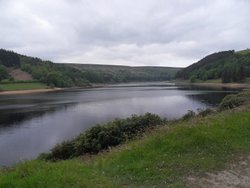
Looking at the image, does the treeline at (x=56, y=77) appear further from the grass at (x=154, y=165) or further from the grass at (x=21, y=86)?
the grass at (x=154, y=165)

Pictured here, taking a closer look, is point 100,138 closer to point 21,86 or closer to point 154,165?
point 154,165

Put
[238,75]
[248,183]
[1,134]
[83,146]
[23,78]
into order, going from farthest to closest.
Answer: [23,78]
[238,75]
[1,134]
[83,146]
[248,183]

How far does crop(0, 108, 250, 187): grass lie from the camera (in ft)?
23.6

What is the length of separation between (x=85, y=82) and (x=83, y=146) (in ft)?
541

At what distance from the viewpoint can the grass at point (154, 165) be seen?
721 cm

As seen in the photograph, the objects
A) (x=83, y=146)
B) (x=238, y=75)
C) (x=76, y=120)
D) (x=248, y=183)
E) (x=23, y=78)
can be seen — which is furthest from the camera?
(x=23, y=78)

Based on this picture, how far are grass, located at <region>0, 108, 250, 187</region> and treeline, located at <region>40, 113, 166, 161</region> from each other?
4627mm

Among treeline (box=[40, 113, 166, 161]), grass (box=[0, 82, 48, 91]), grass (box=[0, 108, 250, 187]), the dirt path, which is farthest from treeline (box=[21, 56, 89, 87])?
the dirt path

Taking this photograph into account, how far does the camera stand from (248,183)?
6988 mm

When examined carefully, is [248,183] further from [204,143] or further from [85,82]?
[85,82]

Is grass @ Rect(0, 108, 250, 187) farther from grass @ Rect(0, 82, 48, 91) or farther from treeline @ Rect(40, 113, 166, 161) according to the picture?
grass @ Rect(0, 82, 48, 91)

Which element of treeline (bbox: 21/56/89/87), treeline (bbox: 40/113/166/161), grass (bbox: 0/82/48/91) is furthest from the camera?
treeline (bbox: 21/56/89/87)

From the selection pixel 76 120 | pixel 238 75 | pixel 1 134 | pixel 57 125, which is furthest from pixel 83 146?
pixel 238 75

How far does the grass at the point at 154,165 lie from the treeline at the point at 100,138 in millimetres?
4627
